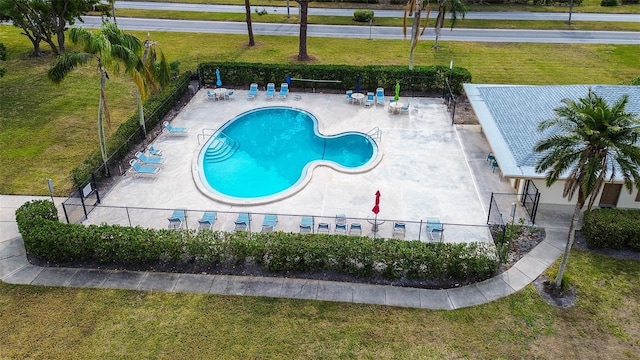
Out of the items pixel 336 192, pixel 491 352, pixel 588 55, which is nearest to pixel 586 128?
pixel 491 352

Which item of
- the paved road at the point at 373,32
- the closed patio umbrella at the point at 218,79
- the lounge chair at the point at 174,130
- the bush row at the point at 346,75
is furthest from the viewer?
the paved road at the point at 373,32

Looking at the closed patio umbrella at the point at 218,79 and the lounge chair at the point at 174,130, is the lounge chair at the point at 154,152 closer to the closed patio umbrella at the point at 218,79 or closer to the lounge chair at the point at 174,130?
the lounge chair at the point at 174,130

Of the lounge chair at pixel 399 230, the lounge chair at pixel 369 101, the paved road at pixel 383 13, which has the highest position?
the paved road at pixel 383 13

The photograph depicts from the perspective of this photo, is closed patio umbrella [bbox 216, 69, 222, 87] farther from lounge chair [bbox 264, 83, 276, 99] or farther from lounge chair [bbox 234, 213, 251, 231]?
lounge chair [bbox 234, 213, 251, 231]

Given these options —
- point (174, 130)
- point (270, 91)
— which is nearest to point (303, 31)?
point (270, 91)

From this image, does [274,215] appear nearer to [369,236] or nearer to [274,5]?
[369,236]

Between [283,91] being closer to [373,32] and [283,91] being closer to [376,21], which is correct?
[373,32]

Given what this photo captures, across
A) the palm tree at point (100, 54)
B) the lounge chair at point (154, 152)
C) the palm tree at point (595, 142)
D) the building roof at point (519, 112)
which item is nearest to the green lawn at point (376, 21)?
the building roof at point (519, 112)

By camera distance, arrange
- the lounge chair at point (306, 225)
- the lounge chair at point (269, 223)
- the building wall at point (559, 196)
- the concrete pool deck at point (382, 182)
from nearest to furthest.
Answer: the lounge chair at point (306, 225), the lounge chair at point (269, 223), the building wall at point (559, 196), the concrete pool deck at point (382, 182)
